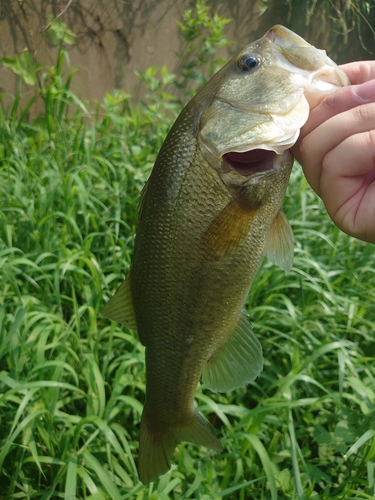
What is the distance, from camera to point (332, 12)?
4.83m

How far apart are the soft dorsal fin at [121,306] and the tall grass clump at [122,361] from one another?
1.93ft

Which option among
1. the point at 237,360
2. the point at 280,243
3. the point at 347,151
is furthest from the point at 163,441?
the point at 347,151

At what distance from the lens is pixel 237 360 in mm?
1302

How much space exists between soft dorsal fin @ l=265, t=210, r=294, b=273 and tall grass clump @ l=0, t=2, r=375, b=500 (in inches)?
32.8

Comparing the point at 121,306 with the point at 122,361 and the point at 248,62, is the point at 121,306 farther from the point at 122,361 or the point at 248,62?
the point at 122,361

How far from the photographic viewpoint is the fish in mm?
1138

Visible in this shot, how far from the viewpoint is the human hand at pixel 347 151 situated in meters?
1.08

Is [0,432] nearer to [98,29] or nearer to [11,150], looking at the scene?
[11,150]

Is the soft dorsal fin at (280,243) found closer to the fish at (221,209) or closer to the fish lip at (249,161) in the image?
the fish at (221,209)

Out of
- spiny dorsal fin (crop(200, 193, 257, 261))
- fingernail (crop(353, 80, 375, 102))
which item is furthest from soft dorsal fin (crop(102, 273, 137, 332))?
fingernail (crop(353, 80, 375, 102))

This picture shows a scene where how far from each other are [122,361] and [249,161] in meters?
1.28

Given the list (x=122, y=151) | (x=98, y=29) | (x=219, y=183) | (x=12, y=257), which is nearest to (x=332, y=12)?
(x=98, y=29)

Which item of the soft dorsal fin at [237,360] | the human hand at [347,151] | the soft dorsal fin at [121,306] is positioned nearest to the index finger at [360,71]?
the human hand at [347,151]

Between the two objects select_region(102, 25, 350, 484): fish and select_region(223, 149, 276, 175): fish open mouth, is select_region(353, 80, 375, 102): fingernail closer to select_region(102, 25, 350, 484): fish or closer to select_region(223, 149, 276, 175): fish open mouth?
select_region(102, 25, 350, 484): fish
